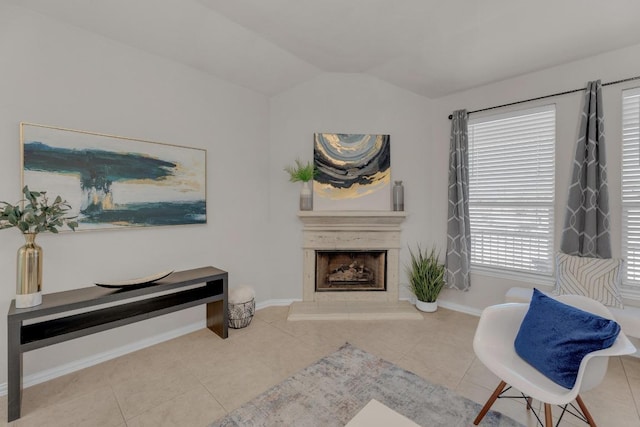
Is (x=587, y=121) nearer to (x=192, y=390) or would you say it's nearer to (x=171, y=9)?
(x=171, y=9)

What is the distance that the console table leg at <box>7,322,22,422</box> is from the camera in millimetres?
1722

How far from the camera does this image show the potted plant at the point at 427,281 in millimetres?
3400

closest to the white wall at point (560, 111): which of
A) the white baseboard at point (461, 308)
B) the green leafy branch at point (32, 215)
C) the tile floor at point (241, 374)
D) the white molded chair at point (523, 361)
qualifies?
the white baseboard at point (461, 308)

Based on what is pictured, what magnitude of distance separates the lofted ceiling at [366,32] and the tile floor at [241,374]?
2762 millimetres

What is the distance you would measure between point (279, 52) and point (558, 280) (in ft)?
11.6

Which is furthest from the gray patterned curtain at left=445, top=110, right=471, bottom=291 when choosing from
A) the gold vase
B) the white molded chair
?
the gold vase

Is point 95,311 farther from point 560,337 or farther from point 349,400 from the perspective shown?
point 560,337

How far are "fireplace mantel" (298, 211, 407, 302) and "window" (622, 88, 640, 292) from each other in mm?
2019

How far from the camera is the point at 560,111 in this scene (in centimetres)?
285

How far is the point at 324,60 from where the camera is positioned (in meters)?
3.14

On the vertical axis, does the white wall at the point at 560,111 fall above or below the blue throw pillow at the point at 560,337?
above

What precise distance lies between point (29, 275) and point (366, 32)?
324 centimetres

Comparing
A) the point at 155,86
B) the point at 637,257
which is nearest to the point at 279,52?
the point at 155,86

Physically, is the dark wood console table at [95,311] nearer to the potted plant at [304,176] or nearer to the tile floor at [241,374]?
the tile floor at [241,374]
